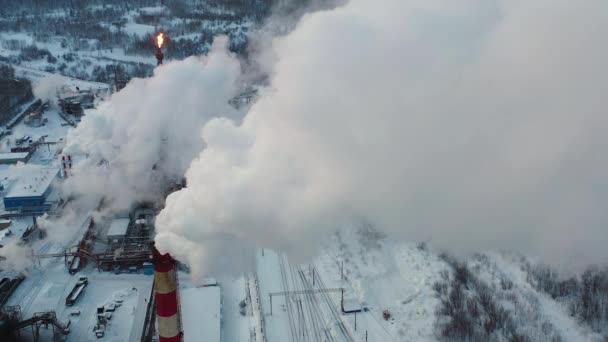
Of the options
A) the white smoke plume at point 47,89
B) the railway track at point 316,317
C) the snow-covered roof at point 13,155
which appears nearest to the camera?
the railway track at point 316,317

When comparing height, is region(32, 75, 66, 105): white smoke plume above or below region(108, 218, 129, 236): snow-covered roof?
above

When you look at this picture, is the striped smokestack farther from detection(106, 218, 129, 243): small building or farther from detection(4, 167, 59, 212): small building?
detection(4, 167, 59, 212): small building

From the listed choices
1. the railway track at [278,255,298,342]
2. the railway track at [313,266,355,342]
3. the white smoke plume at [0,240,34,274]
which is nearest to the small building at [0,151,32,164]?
the white smoke plume at [0,240,34,274]

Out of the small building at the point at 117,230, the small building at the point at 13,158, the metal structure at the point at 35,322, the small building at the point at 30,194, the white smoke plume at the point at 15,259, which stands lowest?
the metal structure at the point at 35,322

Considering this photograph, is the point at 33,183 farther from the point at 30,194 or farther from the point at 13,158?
the point at 13,158

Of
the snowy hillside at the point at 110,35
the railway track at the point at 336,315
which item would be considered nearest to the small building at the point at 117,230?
the railway track at the point at 336,315

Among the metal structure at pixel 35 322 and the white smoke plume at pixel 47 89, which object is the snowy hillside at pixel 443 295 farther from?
the white smoke plume at pixel 47 89

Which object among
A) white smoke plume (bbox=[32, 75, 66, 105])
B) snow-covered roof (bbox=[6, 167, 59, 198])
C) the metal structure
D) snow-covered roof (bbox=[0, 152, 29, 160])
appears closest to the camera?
the metal structure
